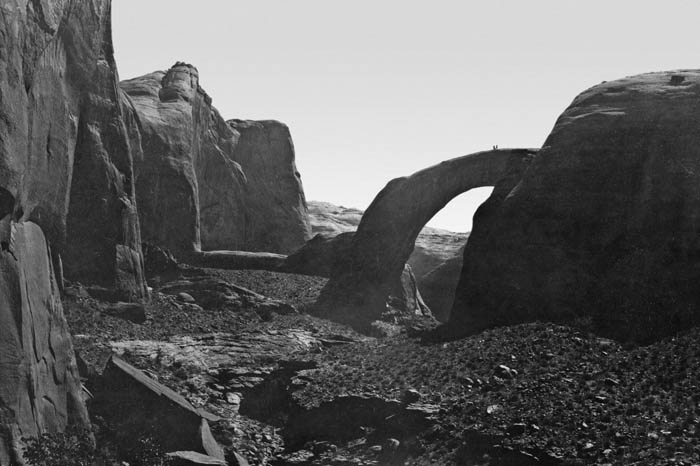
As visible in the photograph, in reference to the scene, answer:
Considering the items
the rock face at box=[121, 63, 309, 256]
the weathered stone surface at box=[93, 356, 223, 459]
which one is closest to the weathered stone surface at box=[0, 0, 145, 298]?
the weathered stone surface at box=[93, 356, 223, 459]

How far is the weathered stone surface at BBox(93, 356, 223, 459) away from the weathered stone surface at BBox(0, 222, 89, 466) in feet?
3.70

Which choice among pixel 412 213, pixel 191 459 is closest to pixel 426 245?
pixel 412 213

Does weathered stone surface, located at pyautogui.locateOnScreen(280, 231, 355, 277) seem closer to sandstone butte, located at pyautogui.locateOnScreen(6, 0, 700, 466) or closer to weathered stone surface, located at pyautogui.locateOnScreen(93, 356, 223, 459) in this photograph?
sandstone butte, located at pyautogui.locateOnScreen(6, 0, 700, 466)

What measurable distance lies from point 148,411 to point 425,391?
6842 mm

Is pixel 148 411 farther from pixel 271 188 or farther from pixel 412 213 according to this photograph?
pixel 271 188

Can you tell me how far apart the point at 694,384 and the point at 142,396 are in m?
11.6

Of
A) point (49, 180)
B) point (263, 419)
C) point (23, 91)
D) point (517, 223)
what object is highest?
point (23, 91)

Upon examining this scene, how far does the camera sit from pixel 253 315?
3566cm

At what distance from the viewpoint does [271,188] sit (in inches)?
2422

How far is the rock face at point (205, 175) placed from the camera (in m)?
46.8

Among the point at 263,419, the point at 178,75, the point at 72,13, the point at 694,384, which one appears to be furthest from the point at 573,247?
the point at 178,75

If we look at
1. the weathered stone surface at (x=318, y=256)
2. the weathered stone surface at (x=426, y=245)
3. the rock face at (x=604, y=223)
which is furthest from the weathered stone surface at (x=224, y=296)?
the weathered stone surface at (x=426, y=245)

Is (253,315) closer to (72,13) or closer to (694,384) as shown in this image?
(72,13)

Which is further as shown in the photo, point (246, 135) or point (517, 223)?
point (246, 135)
